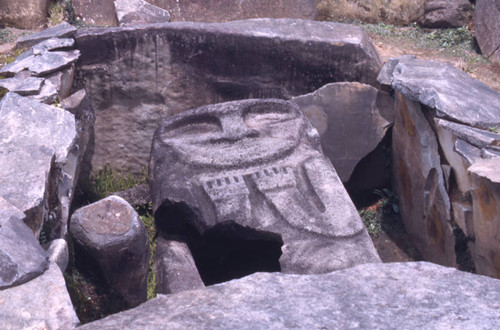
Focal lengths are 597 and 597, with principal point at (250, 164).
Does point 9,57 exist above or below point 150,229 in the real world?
above

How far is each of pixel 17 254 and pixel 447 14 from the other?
5.04 meters

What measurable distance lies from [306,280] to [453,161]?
1430mm

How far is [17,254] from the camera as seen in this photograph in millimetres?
1699

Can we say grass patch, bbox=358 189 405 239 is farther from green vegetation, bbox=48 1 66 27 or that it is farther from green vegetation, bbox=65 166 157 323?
green vegetation, bbox=48 1 66 27

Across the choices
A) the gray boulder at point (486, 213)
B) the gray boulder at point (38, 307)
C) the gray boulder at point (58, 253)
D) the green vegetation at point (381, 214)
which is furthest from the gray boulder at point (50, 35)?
the gray boulder at point (486, 213)

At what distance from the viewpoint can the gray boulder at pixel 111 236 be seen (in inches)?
83.4

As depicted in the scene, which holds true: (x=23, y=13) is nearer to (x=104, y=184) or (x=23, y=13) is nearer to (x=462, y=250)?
(x=104, y=184)

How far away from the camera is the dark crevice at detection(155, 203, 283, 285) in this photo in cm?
264

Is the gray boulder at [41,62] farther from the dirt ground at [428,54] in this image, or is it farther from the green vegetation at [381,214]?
the green vegetation at [381,214]

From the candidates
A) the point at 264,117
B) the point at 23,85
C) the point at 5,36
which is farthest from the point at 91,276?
the point at 5,36

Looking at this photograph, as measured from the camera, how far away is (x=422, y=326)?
144cm

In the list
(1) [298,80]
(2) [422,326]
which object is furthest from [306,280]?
(1) [298,80]

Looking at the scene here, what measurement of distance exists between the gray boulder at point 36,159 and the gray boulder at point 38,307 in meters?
0.39

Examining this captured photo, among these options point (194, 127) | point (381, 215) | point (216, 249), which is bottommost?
point (381, 215)
